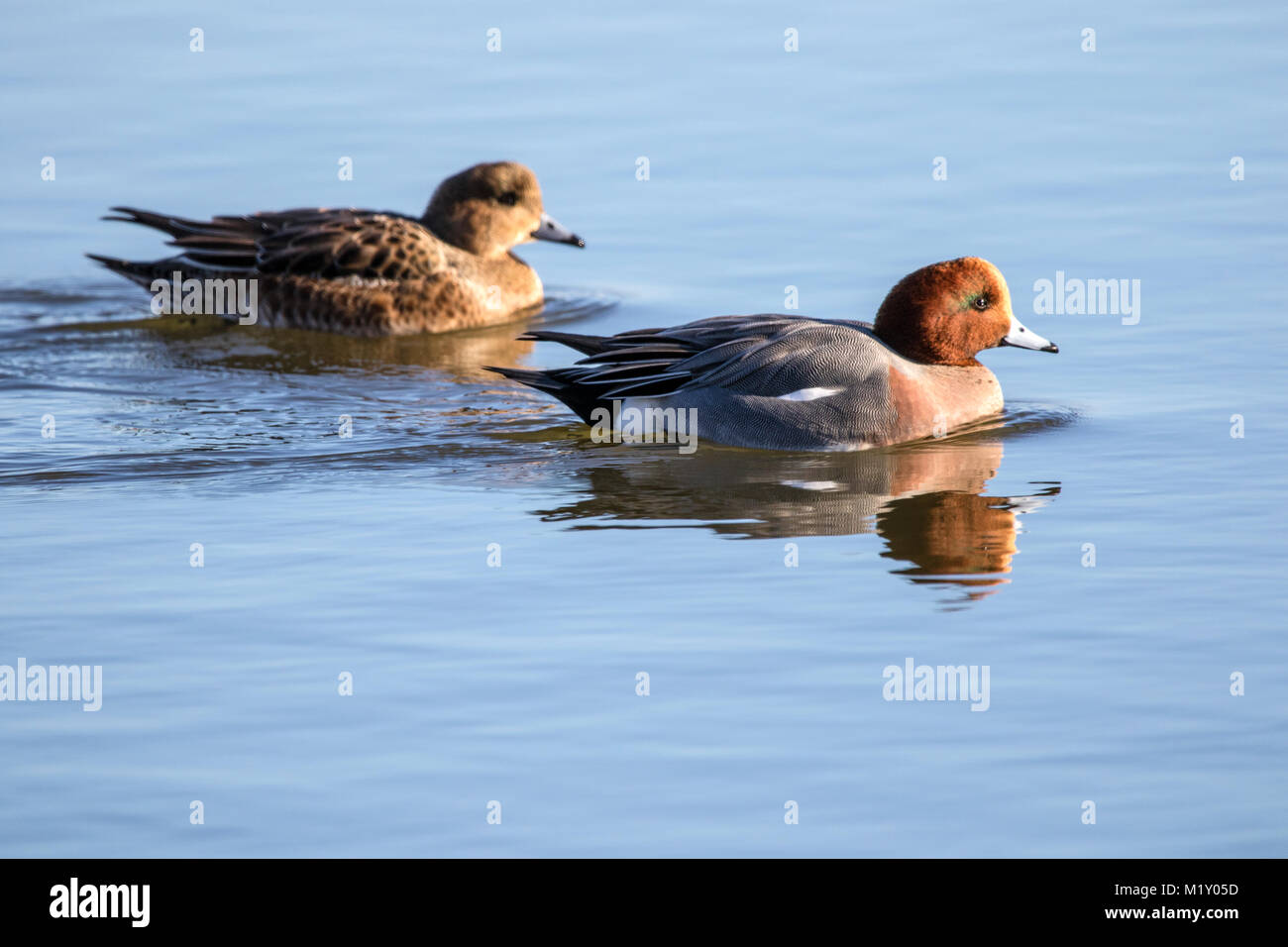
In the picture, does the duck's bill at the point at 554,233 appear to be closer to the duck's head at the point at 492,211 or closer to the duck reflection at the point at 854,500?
the duck's head at the point at 492,211

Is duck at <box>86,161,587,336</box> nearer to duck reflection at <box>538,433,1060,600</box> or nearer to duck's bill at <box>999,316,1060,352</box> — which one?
duck reflection at <box>538,433,1060,600</box>

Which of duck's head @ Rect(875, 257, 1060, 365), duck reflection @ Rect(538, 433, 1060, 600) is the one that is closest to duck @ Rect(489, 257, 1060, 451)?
duck's head @ Rect(875, 257, 1060, 365)

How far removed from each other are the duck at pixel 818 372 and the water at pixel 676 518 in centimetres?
19

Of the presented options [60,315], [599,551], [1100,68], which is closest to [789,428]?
[599,551]

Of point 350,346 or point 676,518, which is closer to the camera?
point 676,518

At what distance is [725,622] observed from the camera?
7.11 metres

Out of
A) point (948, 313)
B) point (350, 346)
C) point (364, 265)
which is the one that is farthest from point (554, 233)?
point (948, 313)

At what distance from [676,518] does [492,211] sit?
587 centimetres

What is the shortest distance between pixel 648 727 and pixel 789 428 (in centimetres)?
383

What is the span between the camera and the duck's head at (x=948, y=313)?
10.0m

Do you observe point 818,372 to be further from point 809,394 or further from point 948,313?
point 948,313

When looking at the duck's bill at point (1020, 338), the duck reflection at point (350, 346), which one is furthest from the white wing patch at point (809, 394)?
the duck reflection at point (350, 346)

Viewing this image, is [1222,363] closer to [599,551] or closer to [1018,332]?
[1018,332]

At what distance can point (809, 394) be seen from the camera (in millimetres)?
9672
